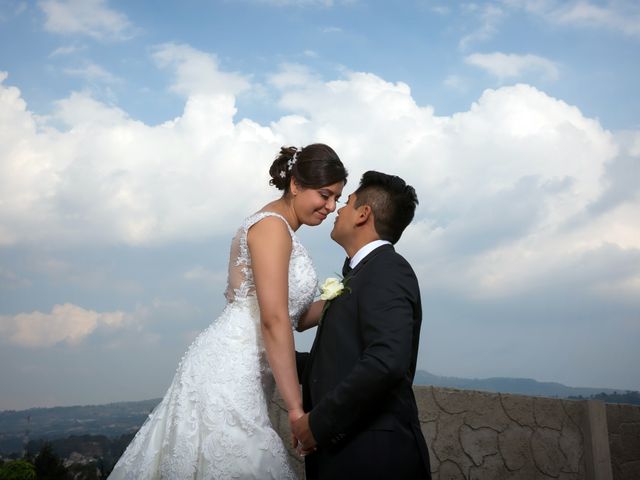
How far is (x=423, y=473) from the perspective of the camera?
2613mm

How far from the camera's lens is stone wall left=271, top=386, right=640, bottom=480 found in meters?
5.70

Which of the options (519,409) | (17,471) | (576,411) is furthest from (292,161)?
(17,471)

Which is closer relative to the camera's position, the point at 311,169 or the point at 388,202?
the point at 388,202

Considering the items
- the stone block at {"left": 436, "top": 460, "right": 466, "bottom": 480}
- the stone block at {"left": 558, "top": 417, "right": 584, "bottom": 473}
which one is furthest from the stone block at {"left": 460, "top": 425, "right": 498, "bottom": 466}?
the stone block at {"left": 558, "top": 417, "right": 584, "bottom": 473}

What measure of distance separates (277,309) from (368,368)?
704 millimetres

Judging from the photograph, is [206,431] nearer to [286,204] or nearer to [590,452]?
[286,204]

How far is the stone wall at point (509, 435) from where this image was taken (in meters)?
5.70

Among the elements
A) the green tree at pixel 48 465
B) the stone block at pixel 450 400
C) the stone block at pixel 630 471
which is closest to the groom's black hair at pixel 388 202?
the stone block at pixel 450 400

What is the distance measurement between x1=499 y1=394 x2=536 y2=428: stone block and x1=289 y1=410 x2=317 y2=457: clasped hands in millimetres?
3621

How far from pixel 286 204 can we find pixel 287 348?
87 cm

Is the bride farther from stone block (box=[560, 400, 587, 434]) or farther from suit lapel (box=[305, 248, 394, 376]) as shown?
stone block (box=[560, 400, 587, 434])

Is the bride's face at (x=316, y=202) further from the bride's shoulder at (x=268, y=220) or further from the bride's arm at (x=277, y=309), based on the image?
the bride's arm at (x=277, y=309)

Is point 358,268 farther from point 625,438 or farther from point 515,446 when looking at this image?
point 625,438

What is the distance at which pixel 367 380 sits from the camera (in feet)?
8.14
